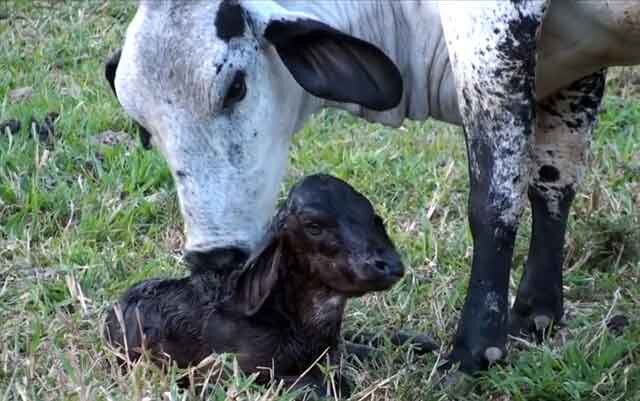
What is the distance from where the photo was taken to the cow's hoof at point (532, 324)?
4.11 meters

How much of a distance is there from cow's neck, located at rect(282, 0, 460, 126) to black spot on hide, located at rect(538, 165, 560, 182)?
0.96 feet

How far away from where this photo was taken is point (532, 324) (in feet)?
13.6

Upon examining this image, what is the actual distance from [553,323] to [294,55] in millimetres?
1001

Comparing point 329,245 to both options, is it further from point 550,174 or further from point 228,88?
point 550,174

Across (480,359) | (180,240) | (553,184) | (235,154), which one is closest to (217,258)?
(235,154)

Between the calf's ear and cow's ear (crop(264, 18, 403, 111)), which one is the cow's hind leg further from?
the calf's ear

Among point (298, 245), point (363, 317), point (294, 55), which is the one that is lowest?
point (363, 317)

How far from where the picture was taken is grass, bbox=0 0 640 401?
3.52 m

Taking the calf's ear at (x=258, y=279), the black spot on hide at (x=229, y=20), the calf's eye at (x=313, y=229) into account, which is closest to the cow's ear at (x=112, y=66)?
the black spot on hide at (x=229, y=20)

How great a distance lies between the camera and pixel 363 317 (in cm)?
404

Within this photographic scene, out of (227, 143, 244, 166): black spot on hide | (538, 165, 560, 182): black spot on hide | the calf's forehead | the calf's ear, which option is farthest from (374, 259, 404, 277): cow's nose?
(538, 165, 560, 182): black spot on hide

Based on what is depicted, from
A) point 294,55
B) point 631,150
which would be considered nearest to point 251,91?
point 294,55

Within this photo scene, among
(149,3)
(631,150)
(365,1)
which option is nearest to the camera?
(149,3)

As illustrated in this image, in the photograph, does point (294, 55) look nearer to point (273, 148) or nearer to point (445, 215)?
point (273, 148)
